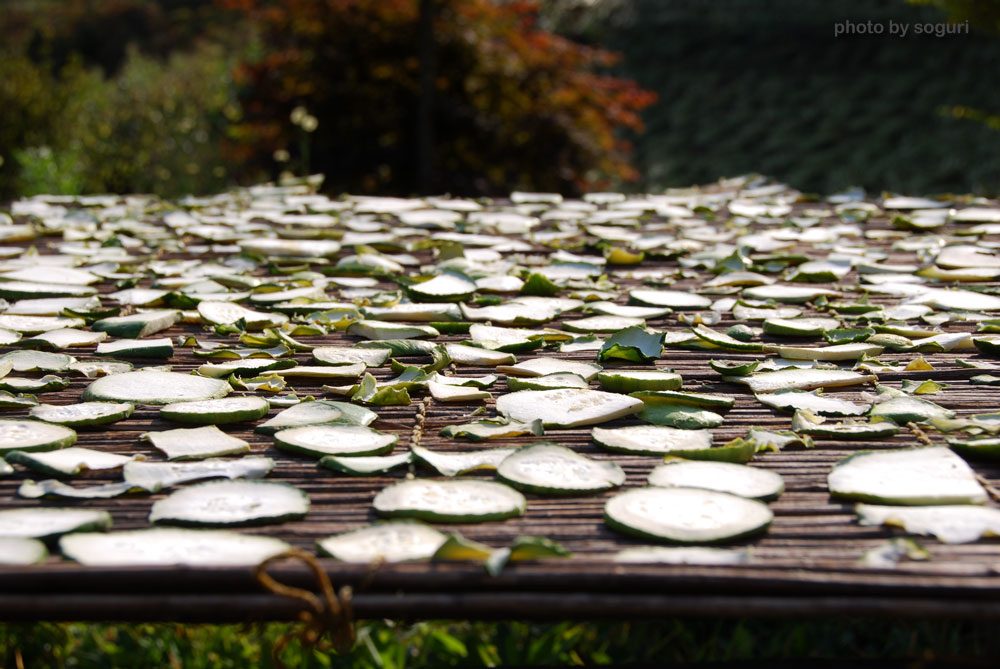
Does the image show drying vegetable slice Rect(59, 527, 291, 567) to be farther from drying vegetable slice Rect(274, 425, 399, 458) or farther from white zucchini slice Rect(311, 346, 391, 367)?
white zucchini slice Rect(311, 346, 391, 367)

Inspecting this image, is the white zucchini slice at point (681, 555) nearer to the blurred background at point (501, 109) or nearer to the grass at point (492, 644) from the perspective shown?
the grass at point (492, 644)

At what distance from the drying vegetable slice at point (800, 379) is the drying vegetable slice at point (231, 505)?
52 centimetres

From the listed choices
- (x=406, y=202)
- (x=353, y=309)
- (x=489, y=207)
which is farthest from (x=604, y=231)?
(x=353, y=309)

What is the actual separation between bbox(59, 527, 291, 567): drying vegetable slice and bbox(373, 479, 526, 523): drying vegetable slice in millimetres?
95

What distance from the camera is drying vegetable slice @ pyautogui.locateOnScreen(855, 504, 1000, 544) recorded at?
0.62 metres

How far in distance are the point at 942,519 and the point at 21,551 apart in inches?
24.5

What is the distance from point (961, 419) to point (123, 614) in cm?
72

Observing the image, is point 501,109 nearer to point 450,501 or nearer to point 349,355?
point 349,355

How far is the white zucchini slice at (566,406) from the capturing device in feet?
2.87

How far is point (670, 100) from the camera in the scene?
7.88 meters

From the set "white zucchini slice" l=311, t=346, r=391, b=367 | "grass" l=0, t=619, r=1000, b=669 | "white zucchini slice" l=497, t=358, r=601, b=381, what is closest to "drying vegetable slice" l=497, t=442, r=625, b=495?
"white zucchini slice" l=497, t=358, r=601, b=381

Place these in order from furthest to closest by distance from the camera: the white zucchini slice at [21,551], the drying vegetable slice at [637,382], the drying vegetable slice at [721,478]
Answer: the drying vegetable slice at [637,382], the drying vegetable slice at [721,478], the white zucchini slice at [21,551]

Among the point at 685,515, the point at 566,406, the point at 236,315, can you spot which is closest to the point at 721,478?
the point at 685,515

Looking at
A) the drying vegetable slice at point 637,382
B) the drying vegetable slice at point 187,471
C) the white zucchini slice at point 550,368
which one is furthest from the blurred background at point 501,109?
the drying vegetable slice at point 187,471
